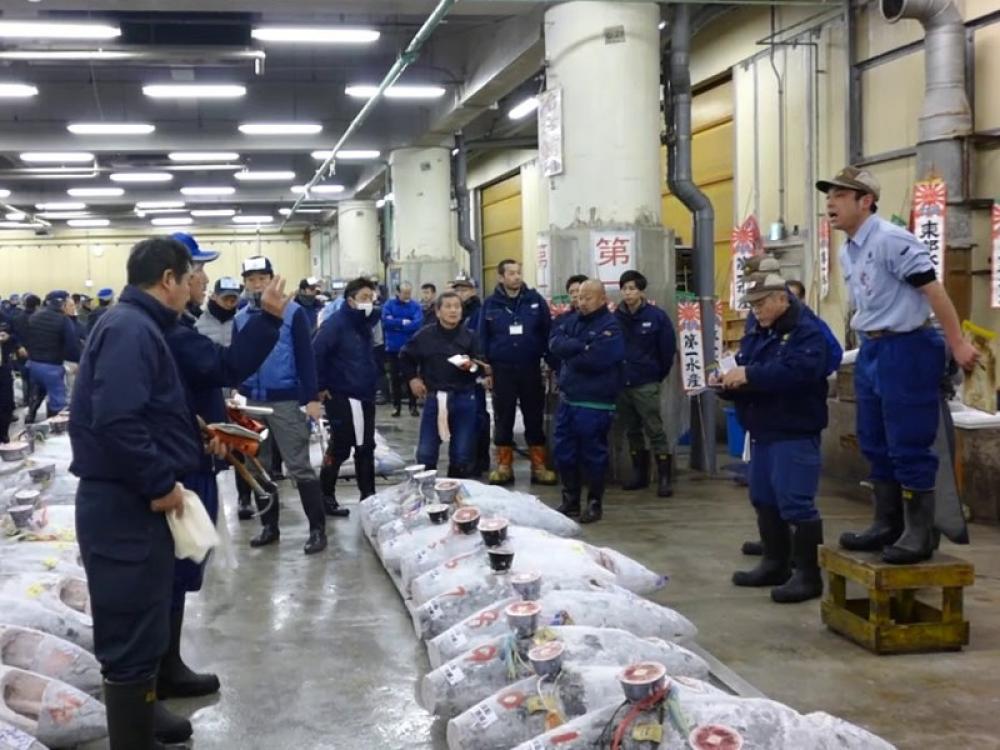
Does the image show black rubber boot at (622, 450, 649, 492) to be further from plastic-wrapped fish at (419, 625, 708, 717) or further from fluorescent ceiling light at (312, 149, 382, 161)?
fluorescent ceiling light at (312, 149, 382, 161)

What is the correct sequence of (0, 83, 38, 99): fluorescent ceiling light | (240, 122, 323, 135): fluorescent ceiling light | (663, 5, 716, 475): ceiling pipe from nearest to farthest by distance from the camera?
(663, 5, 716, 475): ceiling pipe
(0, 83, 38, 99): fluorescent ceiling light
(240, 122, 323, 135): fluorescent ceiling light

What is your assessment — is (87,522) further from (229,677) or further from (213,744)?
(229,677)

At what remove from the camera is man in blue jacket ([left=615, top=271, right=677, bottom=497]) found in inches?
316

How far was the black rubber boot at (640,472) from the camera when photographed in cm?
830

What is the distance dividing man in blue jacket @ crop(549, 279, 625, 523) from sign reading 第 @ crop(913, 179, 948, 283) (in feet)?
7.41

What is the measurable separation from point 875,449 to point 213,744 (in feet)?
9.68

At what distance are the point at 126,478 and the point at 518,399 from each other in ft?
19.1

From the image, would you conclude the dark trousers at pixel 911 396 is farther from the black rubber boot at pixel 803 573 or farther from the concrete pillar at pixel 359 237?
the concrete pillar at pixel 359 237

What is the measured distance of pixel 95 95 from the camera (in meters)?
15.7

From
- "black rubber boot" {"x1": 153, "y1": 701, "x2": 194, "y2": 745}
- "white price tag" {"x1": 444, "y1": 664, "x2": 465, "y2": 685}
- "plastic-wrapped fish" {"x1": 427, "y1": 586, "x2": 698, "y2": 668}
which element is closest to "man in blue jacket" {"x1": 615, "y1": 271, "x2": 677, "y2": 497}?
"plastic-wrapped fish" {"x1": 427, "y1": 586, "x2": 698, "y2": 668}

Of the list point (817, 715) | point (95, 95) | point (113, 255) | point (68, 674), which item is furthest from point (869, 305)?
point (113, 255)

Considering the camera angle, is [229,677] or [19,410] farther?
[19,410]

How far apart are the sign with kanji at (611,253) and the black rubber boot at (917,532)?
442 cm

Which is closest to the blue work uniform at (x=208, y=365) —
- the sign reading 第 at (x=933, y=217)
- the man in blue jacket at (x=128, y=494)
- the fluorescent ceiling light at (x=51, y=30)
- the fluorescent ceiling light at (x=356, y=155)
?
the man in blue jacket at (x=128, y=494)
